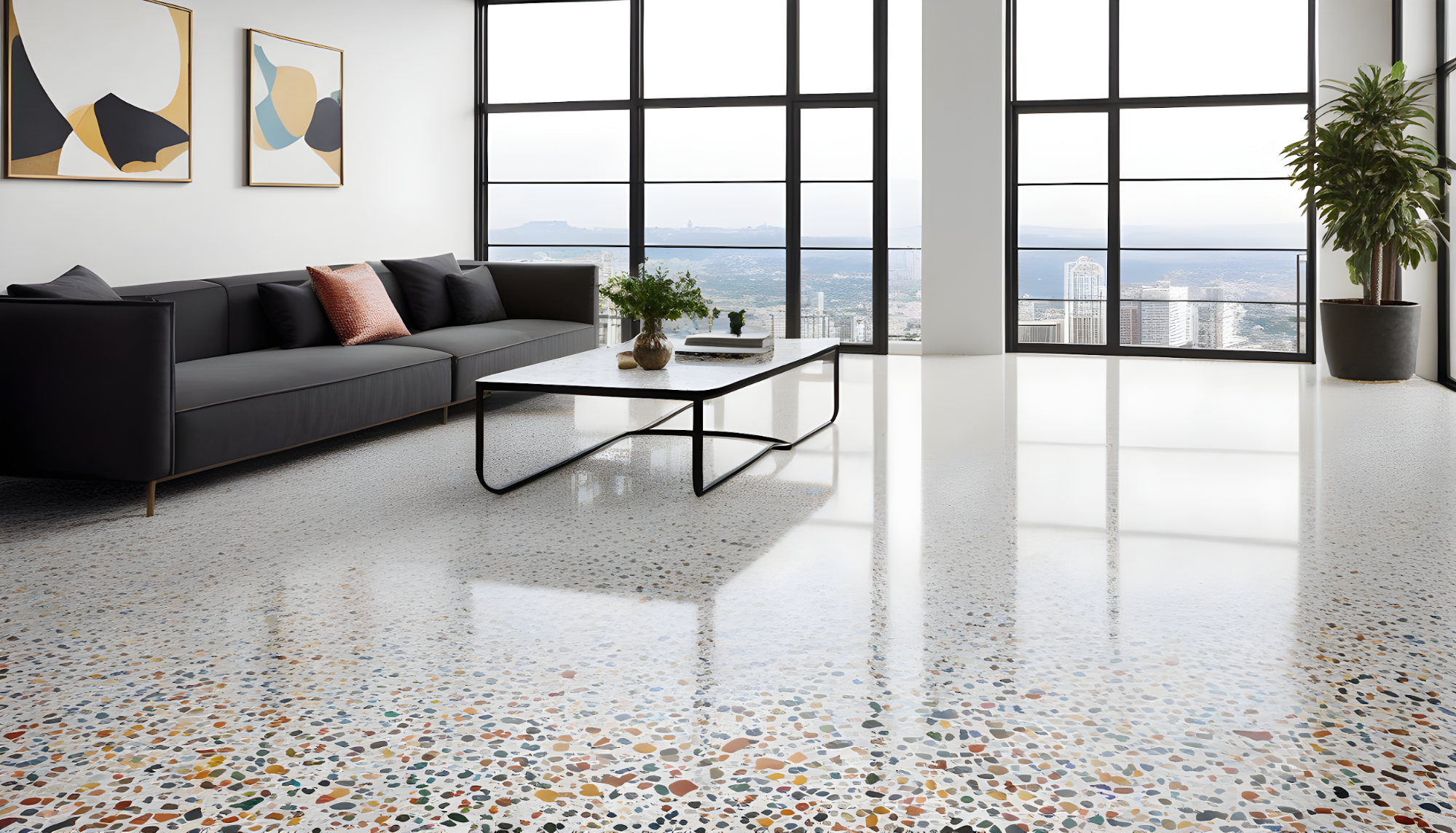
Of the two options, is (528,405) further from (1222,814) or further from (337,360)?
(1222,814)

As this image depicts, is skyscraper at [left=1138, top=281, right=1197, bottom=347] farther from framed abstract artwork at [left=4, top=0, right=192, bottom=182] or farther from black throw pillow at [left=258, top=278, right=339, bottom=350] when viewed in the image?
framed abstract artwork at [left=4, top=0, right=192, bottom=182]

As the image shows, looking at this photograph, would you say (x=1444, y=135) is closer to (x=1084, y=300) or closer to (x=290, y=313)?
(x=1084, y=300)

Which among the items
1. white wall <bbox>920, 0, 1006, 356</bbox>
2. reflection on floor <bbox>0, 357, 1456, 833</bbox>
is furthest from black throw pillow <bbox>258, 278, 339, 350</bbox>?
white wall <bbox>920, 0, 1006, 356</bbox>

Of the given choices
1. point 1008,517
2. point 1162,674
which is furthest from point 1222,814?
point 1008,517

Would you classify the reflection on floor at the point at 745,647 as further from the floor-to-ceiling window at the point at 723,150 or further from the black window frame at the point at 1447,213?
the floor-to-ceiling window at the point at 723,150

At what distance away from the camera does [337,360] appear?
5129 millimetres

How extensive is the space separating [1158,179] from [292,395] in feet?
21.0

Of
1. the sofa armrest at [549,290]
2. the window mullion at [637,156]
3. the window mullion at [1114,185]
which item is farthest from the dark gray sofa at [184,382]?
the window mullion at [1114,185]

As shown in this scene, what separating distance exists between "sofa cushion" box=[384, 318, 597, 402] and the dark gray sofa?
0.05 feet

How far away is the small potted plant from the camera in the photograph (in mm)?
4664

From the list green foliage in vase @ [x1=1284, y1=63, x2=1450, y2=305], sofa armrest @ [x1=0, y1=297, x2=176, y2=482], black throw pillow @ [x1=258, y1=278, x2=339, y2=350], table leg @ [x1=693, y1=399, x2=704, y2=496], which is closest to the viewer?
sofa armrest @ [x1=0, y1=297, x2=176, y2=482]

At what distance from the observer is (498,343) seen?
6180 millimetres

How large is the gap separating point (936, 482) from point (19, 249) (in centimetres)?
413

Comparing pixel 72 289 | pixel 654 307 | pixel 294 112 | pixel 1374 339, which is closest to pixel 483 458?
pixel 654 307
